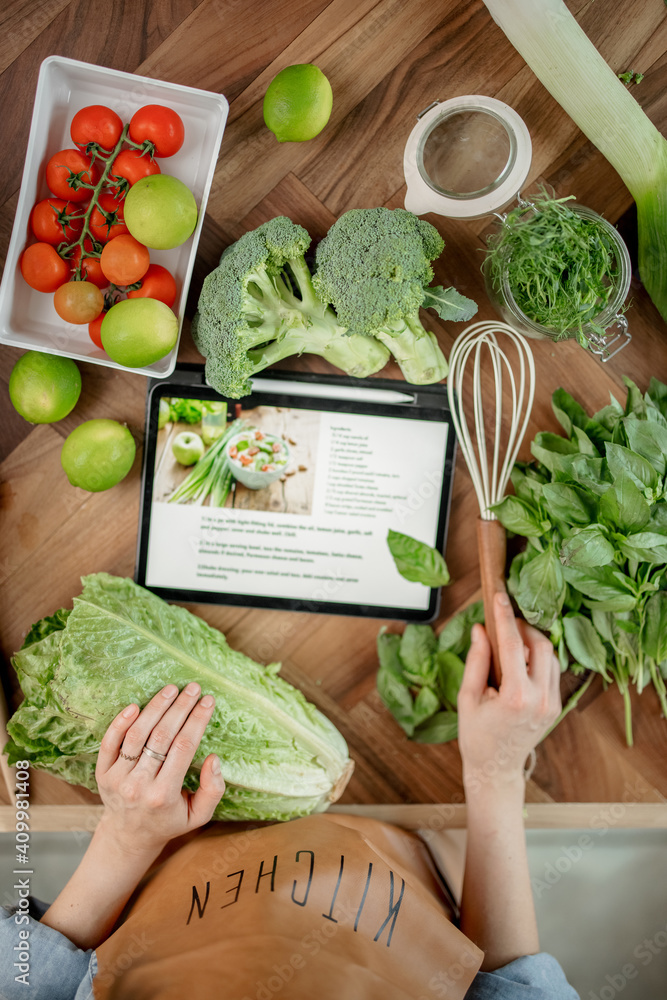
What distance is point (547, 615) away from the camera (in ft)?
3.13

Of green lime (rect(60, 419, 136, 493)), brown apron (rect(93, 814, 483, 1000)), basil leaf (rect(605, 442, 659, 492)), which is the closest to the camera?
brown apron (rect(93, 814, 483, 1000))

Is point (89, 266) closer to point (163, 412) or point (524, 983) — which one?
point (163, 412)

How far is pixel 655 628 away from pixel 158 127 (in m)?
1.07

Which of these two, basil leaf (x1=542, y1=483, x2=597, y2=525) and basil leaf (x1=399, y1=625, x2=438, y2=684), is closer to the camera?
basil leaf (x1=542, y1=483, x2=597, y2=525)

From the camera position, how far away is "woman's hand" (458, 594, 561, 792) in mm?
965

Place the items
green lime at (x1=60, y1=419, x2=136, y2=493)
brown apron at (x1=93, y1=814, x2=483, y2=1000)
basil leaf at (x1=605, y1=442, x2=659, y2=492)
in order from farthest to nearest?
green lime at (x1=60, y1=419, x2=136, y2=493) < basil leaf at (x1=605, y1=442, x2=659, y2=492) < brown apron at (x1=93, y1=814, x2=483, y2=1000)

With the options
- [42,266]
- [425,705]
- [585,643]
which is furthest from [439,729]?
[42,266]

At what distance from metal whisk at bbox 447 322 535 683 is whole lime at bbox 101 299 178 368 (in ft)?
1.51

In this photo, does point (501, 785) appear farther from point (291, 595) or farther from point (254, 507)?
point (254, 507)

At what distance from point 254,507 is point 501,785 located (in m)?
0.62

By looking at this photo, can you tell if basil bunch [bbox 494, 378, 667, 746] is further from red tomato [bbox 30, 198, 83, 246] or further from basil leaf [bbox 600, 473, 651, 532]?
red tomato [bbox 30, 198, 83, 246]

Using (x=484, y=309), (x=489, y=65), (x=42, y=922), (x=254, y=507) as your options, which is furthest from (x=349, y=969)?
(x=489, y=65)

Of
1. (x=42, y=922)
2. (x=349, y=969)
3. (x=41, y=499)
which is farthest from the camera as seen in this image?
(x=41, y=499)

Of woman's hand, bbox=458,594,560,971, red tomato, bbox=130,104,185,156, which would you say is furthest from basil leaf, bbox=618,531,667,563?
red tomato, bbox=130,104,185,156
